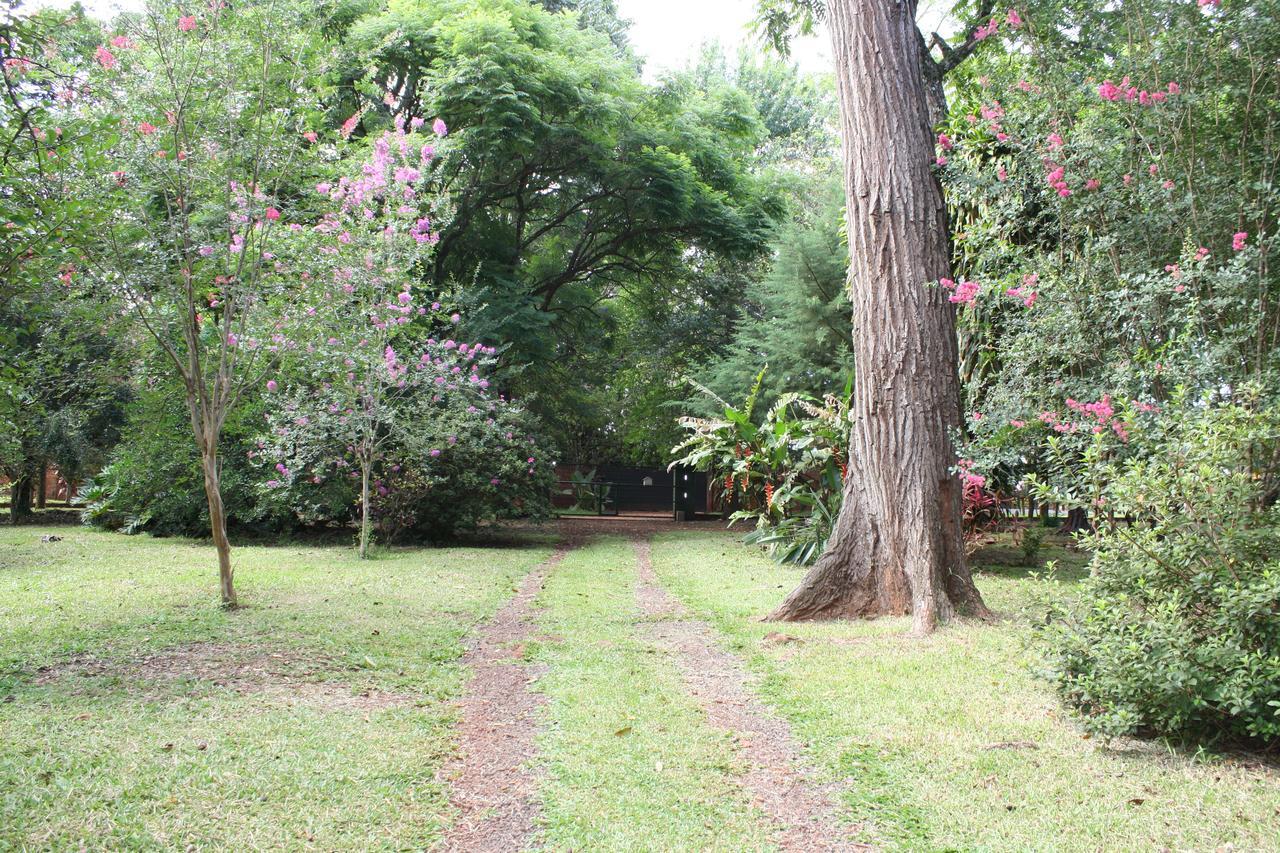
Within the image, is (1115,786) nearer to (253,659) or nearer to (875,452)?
(875,452)

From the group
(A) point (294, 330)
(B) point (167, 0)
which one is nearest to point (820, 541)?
(A) point (294, 330)

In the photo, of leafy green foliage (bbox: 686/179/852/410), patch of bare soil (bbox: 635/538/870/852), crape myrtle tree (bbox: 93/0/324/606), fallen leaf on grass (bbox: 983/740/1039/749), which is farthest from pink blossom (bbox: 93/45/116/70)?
leafy green foliage (bbox: 686/179/852/410)

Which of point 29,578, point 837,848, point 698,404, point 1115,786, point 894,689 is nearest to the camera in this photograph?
point 837,848

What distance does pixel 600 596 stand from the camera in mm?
8492

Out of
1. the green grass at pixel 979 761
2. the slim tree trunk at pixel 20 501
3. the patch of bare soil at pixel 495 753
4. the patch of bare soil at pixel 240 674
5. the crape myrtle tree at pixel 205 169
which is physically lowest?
the patch of bare soil at pixel 495 753

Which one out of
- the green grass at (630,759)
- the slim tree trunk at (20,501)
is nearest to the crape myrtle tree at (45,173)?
the green grass at (630,759)

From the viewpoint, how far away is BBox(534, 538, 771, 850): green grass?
121 inches

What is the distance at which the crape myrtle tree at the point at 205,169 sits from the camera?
253 inches

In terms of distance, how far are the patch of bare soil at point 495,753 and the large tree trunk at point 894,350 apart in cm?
250

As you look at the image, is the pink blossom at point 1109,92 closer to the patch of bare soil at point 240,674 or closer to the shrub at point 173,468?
the patch of bare soil at point 240,674

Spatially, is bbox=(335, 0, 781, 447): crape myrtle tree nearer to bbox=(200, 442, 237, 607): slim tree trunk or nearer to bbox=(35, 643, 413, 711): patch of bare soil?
bbox=(200, 442, 237, 607): slim tree trunk

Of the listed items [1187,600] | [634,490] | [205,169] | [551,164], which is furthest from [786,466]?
[634,490]

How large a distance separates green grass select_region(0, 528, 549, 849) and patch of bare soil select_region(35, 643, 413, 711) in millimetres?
21

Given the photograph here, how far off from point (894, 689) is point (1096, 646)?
1.21 m
